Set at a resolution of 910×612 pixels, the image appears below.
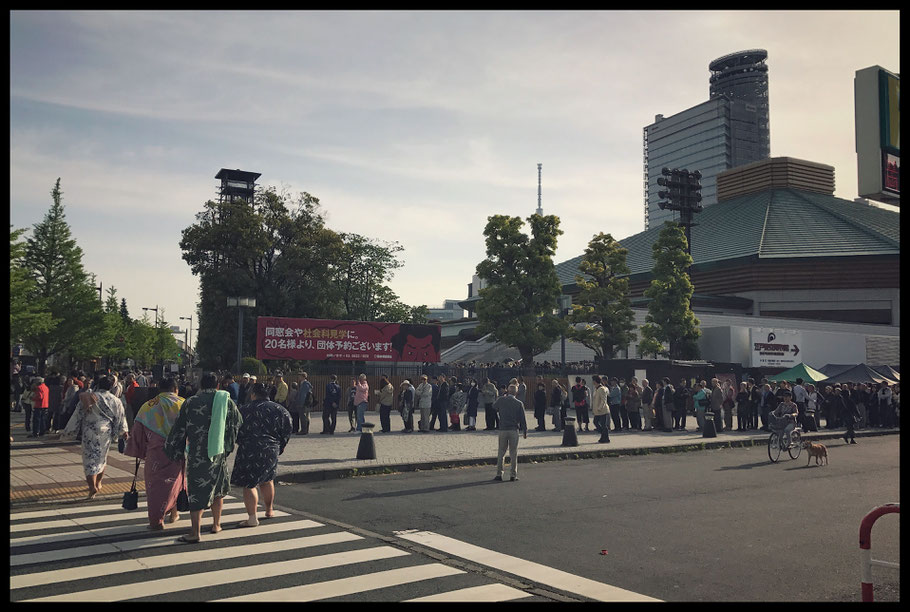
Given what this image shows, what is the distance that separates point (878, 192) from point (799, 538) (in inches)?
175

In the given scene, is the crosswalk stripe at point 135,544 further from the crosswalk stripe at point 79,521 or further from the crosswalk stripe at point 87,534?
the crosswalk stripe at point 79,521

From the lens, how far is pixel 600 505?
417 inches

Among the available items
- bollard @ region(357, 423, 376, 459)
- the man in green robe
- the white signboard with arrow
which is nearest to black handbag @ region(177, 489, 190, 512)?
the man in green robe

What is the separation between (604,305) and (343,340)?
16.1 meters

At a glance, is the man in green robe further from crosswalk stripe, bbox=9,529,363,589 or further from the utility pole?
the utility pole

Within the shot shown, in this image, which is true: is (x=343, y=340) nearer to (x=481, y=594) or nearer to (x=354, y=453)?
(x=354, y=453)

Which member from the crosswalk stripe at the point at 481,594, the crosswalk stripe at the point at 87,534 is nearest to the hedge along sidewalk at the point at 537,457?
the crosswalk stripe at the point at 87,534

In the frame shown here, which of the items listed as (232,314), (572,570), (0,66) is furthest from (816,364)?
(0,66)

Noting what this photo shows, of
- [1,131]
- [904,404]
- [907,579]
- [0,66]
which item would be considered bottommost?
[907,579]

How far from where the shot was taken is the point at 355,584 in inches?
250

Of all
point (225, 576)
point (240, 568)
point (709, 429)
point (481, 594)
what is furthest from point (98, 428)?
point (709, 429)

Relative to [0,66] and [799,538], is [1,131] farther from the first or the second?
[799,538]

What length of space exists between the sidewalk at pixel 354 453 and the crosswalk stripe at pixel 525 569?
5197 millimetres

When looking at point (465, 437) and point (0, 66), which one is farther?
point (465, 437)
